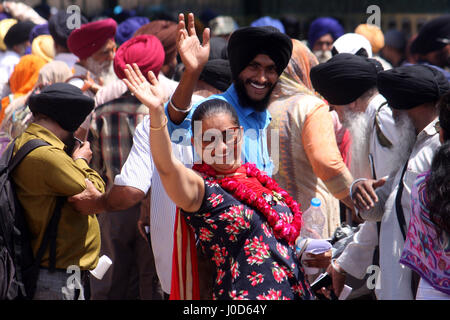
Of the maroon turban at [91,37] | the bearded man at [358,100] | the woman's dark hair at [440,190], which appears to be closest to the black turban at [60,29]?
the maroon turban at [91,37]

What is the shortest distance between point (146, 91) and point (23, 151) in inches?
37.8

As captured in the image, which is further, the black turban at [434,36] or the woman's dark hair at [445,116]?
the black turban at [434,36]

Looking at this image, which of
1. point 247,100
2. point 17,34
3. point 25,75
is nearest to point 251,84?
point 247,100

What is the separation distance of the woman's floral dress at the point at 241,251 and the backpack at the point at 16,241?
91 centimetres

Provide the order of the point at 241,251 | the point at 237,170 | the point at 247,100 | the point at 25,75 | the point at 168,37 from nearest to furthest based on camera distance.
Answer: the point at 241,251
the point at 237,170
the point at 247,100
the point at 168,37
the point at 25,75

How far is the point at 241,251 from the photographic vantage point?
2.57 meters

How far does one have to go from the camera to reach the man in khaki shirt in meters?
3.13

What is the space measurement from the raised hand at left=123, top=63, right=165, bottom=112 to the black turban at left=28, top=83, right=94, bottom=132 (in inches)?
34.9

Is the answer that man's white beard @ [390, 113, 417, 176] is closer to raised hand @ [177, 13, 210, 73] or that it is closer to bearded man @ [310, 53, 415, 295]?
bearded man @ [310, 53, 415, 295]

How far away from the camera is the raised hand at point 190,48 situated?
2973 mm

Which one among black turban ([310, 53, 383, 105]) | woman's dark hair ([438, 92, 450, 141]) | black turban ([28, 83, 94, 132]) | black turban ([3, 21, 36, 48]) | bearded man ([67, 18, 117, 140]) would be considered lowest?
woman's dark hair ([438, 92, 450, 141])

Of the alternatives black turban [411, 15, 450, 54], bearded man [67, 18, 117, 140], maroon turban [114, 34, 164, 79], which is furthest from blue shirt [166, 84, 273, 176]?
black turban [411, 15, 450, 54]

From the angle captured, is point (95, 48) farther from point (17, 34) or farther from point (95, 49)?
point (17, 34)

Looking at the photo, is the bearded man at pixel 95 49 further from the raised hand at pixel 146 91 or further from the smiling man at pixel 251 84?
the raised hand at pixel 146 91
